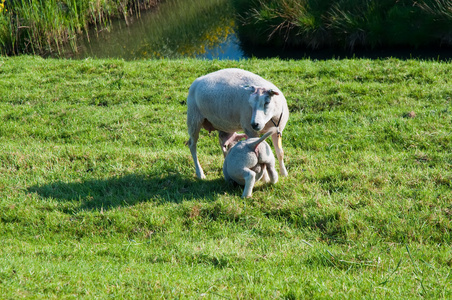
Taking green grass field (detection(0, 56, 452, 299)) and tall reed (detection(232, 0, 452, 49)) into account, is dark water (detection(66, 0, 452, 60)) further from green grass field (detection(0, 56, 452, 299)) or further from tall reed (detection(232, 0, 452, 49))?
green grass field (detection(0, 56, 452, 299))

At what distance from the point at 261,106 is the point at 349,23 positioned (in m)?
9.62

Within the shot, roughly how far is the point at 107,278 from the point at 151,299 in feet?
1.76

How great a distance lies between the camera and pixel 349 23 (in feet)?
45.5

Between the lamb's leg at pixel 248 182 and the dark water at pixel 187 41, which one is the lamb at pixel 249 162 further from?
the dark water at pixel 187 41

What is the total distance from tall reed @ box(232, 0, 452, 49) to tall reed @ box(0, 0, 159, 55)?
542 centimetres

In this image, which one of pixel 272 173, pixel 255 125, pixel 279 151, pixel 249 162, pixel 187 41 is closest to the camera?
pixel 255 125

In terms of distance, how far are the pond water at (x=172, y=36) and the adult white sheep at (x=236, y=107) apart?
340 inches

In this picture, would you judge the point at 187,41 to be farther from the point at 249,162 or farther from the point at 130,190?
the point at 249,162

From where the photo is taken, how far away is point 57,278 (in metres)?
4.02

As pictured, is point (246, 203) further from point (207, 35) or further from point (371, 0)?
point (207, 35)

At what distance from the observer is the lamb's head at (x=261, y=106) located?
17.3 feet

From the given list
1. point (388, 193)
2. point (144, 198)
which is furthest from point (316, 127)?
point (144, 198)

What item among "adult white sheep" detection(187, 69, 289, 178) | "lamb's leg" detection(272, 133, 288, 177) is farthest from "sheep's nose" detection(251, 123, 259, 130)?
"lamb's leg" detection(272, 133, 288, 177)

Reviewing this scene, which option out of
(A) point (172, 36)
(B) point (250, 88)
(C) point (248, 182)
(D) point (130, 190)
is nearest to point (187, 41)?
(A) point (172, 36)
